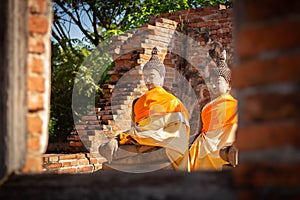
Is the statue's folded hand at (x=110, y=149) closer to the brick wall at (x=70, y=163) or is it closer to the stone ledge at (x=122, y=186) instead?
the brick wall at (x=70, y=163)

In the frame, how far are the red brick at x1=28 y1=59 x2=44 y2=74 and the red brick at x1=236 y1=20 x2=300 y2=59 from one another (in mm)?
920

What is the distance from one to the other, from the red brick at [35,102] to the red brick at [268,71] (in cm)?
91

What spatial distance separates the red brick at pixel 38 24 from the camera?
2322 mm

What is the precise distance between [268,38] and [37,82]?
3.41 ft

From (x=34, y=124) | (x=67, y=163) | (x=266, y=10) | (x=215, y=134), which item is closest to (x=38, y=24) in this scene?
(x=34, y=124)

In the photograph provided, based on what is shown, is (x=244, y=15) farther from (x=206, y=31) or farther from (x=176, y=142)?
(x=206, y=31)

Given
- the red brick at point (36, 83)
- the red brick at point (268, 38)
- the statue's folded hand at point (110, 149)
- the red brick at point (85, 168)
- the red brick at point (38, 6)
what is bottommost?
the red brick at point (85, 168)

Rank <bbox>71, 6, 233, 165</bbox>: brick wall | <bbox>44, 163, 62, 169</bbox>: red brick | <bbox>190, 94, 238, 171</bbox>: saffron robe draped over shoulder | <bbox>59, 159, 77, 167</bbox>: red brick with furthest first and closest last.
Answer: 1. <bbox>71, 6, 233, 165</bbox>: brick wall
2. <bbox>59, 159, 77, 167</bbox>: red brick
3. <bbox>44, 163, 62, 169</bbox>: red brick
4. <bbox>190, 94, 238, 171</bbox>: saffron robe draped over shoulder

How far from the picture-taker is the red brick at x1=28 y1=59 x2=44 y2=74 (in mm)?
2301

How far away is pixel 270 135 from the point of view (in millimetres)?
1681

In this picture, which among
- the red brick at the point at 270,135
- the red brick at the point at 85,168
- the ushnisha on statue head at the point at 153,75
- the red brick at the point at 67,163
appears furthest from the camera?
the red brick at the point at 85,168

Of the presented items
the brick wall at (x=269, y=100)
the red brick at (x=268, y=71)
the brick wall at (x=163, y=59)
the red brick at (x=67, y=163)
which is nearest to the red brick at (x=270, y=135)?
the brick wall at (x=269, y=100)

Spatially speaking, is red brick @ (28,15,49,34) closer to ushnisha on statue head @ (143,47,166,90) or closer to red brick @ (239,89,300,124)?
red brick @ (239,89,300,124)

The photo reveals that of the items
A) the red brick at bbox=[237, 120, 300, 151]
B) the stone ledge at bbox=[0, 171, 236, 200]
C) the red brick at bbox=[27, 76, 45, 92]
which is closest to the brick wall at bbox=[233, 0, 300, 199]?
the red brick at bbox=[237, 120, 300, 151]
